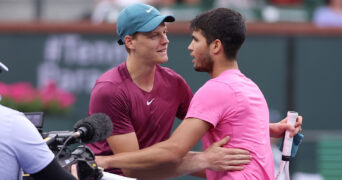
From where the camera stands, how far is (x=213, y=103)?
400cm

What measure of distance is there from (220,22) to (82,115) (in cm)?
545

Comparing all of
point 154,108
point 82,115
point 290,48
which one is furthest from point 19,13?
point 154,108

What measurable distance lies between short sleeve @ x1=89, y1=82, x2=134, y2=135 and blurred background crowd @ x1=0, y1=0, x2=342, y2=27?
5.39m

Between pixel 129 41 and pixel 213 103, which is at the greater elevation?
pixel 129 41

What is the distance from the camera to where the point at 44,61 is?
Answer: 9547mm

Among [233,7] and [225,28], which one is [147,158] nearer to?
[225,28]

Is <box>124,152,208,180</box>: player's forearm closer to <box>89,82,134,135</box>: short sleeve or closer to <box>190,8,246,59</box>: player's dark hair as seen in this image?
<box>89,82,134,135</box>: short sleeve

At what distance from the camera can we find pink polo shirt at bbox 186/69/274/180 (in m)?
4.01

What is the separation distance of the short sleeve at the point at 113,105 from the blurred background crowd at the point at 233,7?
5.39 meters

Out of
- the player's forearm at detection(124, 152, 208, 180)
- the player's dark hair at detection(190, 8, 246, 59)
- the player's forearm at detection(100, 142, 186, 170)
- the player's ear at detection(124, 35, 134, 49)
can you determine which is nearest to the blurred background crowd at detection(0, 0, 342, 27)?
the player's ear at detection(124, 35, 134, 49)

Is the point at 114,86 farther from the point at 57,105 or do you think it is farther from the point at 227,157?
the point at 57,105

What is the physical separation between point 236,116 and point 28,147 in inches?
51.4

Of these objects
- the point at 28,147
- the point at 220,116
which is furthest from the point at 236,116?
the point at 28,147

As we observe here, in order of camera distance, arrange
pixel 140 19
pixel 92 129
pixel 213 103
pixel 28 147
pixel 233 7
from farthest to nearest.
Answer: pixel 233 7, pixel 140 19, pixel 213 103, pixel 92 129, pixel 28 147
